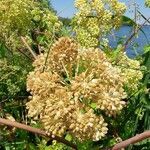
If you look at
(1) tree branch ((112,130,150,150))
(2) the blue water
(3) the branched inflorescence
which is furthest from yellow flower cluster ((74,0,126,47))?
(1) tree branch ((112,130,150,150))

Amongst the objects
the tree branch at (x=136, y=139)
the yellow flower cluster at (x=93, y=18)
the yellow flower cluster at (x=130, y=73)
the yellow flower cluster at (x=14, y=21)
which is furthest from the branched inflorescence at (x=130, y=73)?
the tree branch at (x=136, y=139)

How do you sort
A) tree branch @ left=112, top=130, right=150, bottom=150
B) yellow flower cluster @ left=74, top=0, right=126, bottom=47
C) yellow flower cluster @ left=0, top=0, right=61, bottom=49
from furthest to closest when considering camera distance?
yellow flower cluster @ left=0, top=0, right=61, bottom=49
yellow flower cluster @ left=74, top=0, right=126, bottom=47
tree branch @ left=112, top=130, right=150, bottom=150

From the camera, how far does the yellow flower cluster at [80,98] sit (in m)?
1.77

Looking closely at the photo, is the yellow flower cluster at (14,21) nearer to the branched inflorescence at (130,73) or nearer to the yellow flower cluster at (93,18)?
the yellow flower cluster at (93,18)

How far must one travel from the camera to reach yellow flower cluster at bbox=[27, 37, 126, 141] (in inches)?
69.6

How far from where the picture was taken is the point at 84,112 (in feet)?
5.94

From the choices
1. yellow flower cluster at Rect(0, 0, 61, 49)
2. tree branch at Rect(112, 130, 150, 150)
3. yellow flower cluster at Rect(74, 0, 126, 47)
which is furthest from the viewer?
yellow flower cluster at Rect(0, 0, 61, 49)

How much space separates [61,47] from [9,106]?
1083 millimetres

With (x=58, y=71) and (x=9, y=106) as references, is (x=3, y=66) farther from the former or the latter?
(x=58, y=71)

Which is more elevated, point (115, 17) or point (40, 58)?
point (115, 17)

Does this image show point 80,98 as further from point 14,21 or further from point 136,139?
point 14,21

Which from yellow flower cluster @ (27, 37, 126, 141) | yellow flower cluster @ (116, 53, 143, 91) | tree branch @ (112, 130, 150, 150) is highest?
yellow flower cluster @ (116, 53, 143, 91)

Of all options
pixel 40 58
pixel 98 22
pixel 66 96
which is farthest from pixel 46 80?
pixel 98 22

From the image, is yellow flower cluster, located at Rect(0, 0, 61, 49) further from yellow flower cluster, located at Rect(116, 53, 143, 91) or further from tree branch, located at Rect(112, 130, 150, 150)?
tree branch, located at Rect(112, 130, 150, 150)
